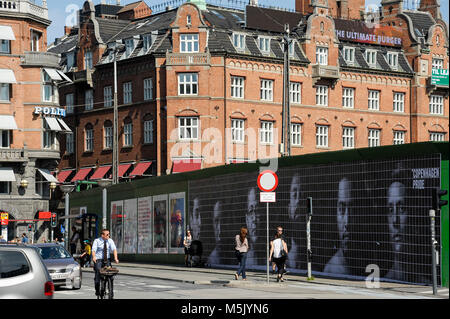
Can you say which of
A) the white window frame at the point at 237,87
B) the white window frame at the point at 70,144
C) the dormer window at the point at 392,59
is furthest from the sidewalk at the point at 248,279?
the dormer window at the point at 392,59

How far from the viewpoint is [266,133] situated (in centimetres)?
7694

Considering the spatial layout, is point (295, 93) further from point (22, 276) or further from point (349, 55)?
point (22, 276)

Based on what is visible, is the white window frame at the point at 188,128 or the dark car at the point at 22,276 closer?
the dark car at the point at 22,276

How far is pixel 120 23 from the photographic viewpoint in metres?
86.7

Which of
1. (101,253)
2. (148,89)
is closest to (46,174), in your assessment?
(148,89)

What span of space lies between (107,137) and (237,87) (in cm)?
1254

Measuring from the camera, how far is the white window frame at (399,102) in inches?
3351

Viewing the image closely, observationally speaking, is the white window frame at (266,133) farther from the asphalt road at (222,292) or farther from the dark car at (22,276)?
the dark car at (22,276)

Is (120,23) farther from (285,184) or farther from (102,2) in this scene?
(285,184)

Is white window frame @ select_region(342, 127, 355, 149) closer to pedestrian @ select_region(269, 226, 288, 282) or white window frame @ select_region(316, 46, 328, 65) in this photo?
white window frame @ select_region(316, 46, 328, 65)

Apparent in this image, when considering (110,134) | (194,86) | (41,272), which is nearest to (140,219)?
(194,86)

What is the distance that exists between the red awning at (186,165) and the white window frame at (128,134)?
6697 millimetres

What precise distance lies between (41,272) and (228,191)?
88.1ft
